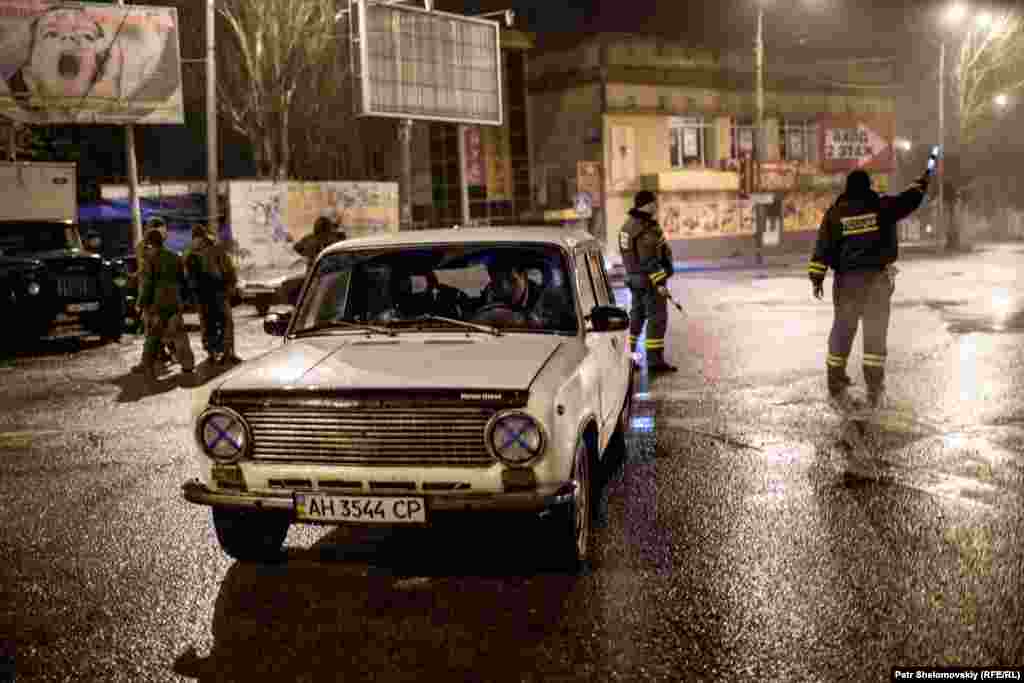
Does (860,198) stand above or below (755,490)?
above

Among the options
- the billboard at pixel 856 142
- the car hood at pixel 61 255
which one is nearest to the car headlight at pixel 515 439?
the car hood at pixel 61 255

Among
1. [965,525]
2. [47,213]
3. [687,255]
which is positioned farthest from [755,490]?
[687,255]

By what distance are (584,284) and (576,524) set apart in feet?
5.76

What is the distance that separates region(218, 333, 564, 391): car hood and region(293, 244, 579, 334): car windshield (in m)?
0.40

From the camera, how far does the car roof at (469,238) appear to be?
584 cm

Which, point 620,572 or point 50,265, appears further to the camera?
point 50,265

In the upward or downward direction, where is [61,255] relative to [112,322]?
upward

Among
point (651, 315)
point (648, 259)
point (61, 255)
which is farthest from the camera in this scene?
point (61, 255)

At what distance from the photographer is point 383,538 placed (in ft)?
18.4

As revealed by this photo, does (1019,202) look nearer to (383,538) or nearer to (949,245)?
(949,245)

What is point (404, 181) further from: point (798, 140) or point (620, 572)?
point (798, 140)

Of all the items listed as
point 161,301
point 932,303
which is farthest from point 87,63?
point 932,303

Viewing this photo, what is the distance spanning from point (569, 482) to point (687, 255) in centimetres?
4052

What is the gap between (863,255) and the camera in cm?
938
